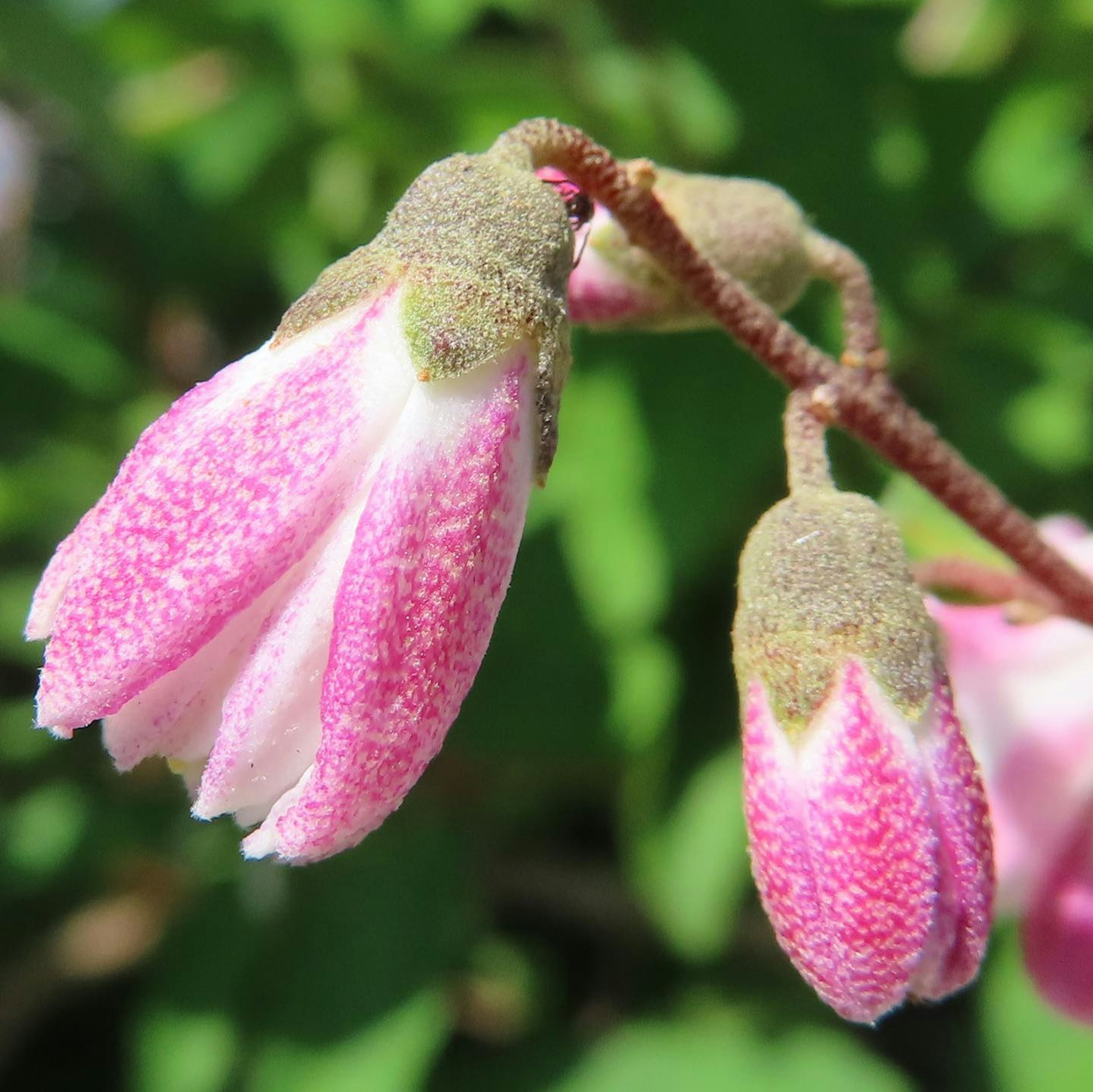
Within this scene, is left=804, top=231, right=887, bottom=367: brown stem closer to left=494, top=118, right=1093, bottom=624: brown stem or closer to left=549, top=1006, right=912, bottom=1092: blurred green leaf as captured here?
left=494, top=118, right=1093, bottom=624: brown stem

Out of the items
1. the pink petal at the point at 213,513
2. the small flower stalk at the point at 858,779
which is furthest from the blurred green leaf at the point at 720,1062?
the pink petal at the point at 213,513

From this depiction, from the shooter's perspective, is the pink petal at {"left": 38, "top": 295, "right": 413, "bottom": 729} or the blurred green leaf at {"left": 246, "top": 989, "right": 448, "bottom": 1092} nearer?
the pink petal at {"left": 38, "top": 295, "right": 413, "bottom": 729}

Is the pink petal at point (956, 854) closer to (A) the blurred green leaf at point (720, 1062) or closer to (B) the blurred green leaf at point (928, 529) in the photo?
(B) the blurred green leaf at point (928, 529)

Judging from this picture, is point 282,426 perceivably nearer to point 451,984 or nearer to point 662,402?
point 662,402

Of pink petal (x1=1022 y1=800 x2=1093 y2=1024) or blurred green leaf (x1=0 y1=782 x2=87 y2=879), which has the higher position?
blurred green leaf (x1=0 y1=782 x2=87 y2=879)

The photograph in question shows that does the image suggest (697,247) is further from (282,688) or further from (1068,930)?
(1068,930)

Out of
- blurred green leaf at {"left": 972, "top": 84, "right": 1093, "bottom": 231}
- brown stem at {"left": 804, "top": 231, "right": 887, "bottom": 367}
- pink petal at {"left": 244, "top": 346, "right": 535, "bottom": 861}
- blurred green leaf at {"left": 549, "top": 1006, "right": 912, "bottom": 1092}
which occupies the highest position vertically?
pink petal at {"left": 244, "top": 346, "right": 535, "bottom": 861}

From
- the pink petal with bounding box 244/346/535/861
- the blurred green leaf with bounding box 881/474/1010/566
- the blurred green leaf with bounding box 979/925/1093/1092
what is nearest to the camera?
the pink petal with bounding box 244/346/535/861

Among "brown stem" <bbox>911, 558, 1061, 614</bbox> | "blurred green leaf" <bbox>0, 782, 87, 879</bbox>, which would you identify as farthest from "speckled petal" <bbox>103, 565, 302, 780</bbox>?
"blurred green leaf" <bbox>0, 782, 87, 879</bbox>

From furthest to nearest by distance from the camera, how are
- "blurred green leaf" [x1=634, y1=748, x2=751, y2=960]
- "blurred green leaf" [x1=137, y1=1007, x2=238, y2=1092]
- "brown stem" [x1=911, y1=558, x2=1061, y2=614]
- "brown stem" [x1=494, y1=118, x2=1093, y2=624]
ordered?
"blurred green leaf" [x1=137, y1=1007, x2=238, y2=1092]
"blurred green leaf" [x1=634, y1=748, x2=751, y2=960]
"brown stem" [x1=911, y1=558, x2=1061, y2=614]
"brown stem" [x1=494, y1=118, x2=1093, y2=624]
